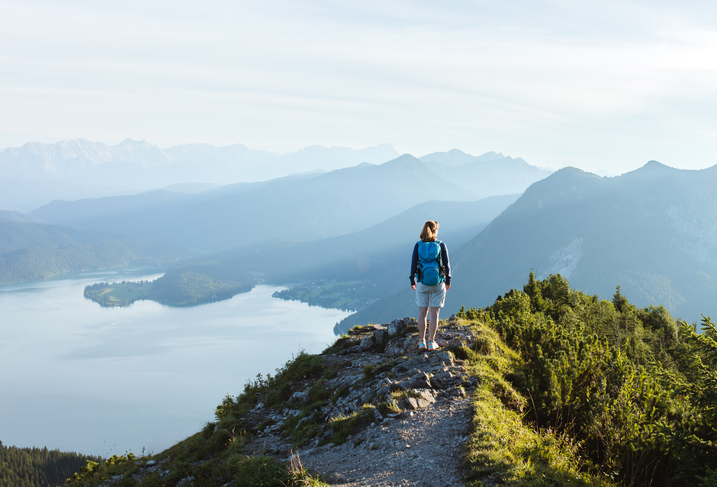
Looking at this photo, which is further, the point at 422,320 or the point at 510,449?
the point at 422,320

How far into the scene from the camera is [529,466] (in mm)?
5828

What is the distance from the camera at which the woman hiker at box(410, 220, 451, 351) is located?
10445 millimetres

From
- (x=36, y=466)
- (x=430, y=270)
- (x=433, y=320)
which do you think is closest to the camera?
(x=430, y=270)

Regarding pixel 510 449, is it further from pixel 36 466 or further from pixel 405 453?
pixel 36 466

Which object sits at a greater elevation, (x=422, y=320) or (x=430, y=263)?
(x=430, y=263)

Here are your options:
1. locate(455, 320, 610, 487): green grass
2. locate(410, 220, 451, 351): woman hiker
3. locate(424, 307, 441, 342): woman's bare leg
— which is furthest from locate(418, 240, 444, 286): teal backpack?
locate(455, 320, 610, 487): green grass

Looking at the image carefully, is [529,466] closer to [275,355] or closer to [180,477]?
[180,477]

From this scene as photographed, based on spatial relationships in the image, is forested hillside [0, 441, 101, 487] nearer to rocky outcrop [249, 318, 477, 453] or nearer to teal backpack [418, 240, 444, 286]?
rocky outcrop [249, 318, 477, 453]

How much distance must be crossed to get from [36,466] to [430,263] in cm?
12213

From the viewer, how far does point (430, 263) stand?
10.5 metres

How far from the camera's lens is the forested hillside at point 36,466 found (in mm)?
85188

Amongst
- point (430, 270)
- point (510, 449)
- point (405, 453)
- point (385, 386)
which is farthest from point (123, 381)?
point (510, 449)

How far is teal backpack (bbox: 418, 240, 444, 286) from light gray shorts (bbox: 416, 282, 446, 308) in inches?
A: 7.3

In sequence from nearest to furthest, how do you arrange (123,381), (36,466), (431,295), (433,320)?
(431,295), (433,320), (36,466), (123,381)
